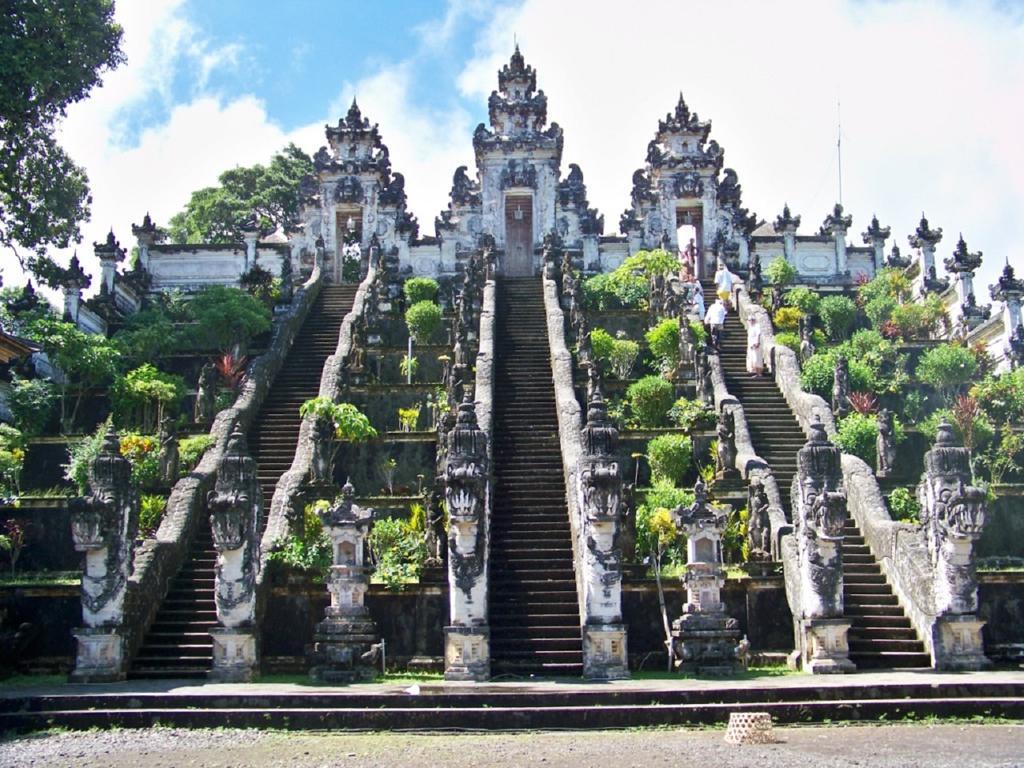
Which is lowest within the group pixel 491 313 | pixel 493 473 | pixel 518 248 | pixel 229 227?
pixel 493 473

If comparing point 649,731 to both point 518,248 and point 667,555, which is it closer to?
point 667,555

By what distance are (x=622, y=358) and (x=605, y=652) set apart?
11903 millimetres

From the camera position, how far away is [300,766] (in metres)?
9.53

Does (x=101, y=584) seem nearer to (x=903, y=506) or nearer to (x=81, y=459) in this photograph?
(x=81, y=459)

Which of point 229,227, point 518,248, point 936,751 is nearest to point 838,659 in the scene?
point 936,751

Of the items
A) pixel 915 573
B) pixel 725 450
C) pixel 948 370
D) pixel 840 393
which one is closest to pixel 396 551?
pixel 725 450

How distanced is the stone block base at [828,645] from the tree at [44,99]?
18055 millimetres

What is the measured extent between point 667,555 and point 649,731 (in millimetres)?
6653

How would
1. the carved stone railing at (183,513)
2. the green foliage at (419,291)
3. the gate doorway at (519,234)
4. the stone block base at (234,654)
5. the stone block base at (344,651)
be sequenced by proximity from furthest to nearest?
the gate doorway at (519,234), the green foliage at (419,291), the carved stone railing at (183,513), the stone block base at (234,654), the stone block base at (344,651)

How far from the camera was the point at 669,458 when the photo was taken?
2095 centimetres

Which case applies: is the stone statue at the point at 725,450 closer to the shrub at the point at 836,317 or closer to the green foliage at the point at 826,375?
the green foliage at the point at 826,375

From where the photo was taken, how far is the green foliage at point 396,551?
16562 millimetres

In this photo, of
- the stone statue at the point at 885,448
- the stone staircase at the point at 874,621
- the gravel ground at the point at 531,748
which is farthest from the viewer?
the stone statue at the point at 885,448

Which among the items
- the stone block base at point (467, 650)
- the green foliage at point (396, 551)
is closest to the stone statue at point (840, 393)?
the green foliage at point (396, 551)
